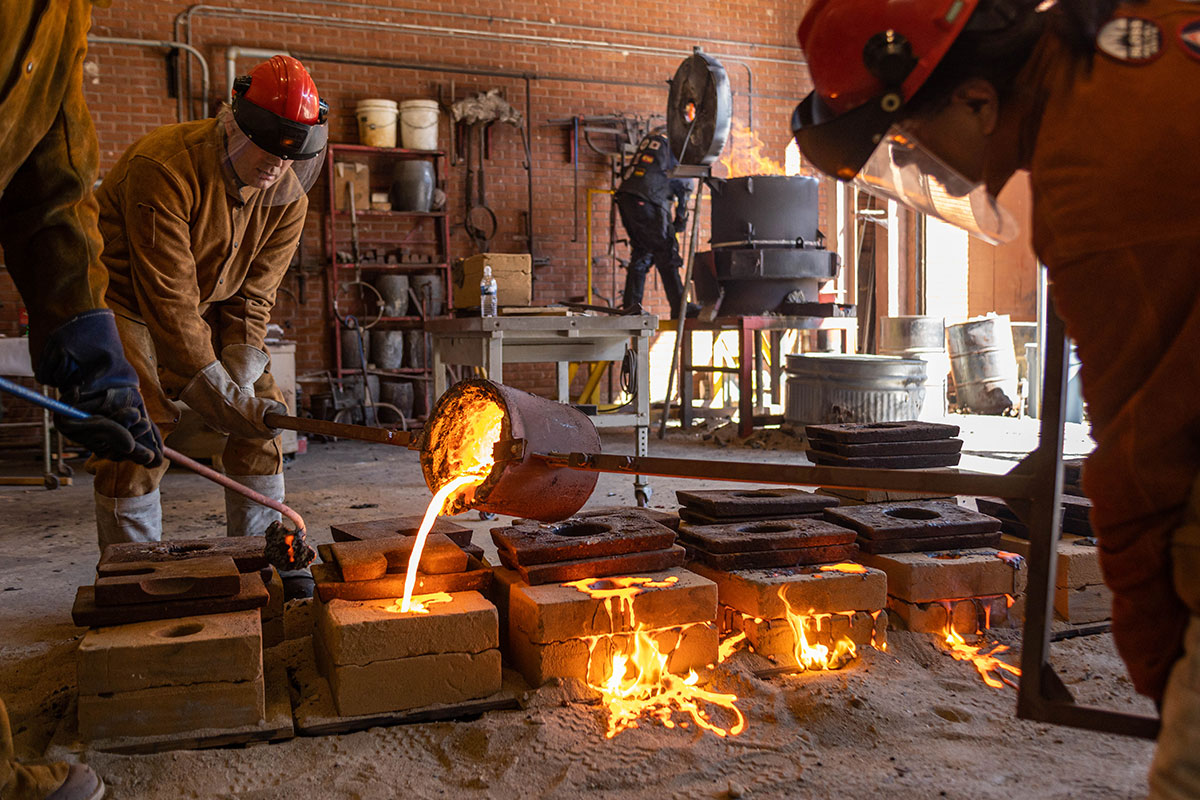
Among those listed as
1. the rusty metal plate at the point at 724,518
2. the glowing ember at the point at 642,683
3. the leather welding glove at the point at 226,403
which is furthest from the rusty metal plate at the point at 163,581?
the rusty metal plate at the point at 724,518

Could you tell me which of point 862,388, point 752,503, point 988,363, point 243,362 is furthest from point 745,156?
point 752,503

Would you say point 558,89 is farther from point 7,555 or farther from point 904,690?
point 904,690

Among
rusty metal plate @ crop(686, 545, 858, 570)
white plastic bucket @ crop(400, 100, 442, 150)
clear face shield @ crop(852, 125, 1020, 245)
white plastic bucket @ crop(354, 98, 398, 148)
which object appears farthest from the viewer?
white plastic bucket @ crop(400, 100, 442, 150)

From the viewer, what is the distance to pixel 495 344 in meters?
4.69

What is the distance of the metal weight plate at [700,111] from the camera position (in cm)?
667

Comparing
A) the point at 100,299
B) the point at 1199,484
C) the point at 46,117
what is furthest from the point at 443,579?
the point at 1199,484

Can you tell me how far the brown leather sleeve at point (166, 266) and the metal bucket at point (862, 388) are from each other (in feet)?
15.9

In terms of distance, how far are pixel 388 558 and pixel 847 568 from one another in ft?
4.13

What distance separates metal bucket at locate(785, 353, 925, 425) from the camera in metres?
6.73

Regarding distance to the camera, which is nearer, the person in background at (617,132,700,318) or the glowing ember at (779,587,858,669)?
the glowing ember at (779,587,858,669)

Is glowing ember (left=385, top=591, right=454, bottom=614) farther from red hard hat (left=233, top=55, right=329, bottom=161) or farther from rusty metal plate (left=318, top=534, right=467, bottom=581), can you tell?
red hard hat (left=233, top=55, right=329, bottom=161)

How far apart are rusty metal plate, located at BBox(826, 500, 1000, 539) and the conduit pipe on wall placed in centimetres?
731

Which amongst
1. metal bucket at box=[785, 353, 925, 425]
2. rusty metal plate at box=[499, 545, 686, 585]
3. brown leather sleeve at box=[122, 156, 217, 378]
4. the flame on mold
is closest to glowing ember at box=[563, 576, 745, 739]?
rusty metal plate at box=[499, 545, 686, 585]

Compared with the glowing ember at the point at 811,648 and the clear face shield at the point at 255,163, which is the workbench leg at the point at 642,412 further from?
the glowing ember at the point at 811,648
